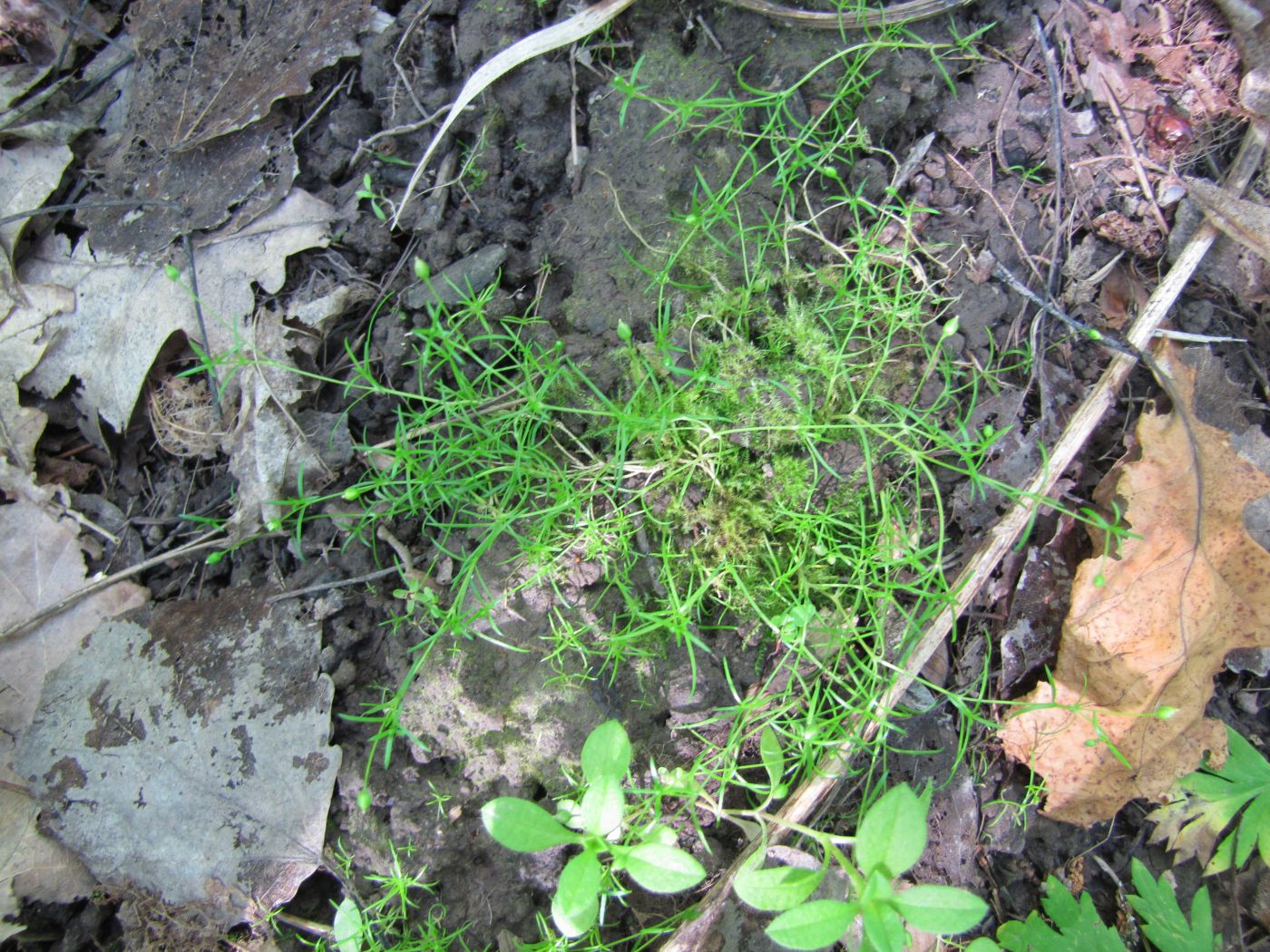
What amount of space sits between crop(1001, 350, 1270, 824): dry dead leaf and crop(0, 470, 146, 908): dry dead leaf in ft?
9.22

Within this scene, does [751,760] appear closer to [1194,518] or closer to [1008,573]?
[1008,573]

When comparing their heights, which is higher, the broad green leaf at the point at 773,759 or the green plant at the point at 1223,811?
the broad green leaf at the point at 773,759

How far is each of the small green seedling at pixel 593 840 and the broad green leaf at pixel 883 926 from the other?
372 mm

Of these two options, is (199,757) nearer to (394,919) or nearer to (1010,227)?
(394,919)

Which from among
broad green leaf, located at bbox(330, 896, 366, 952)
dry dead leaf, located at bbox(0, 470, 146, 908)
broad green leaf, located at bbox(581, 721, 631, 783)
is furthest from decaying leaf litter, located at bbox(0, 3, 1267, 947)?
broad green leaf, located at bbox(581, 721, 631, 783)

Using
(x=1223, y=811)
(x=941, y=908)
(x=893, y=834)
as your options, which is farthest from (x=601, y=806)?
(x=1223, y=811)

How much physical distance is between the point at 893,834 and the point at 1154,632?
109 centimetres

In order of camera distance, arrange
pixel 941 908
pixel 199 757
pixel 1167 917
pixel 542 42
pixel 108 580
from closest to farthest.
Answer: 1. pixel 941 908
2. pixel 1167 917
3. pixel 199 757
4. pixel 542 42
5. pixel 108 580

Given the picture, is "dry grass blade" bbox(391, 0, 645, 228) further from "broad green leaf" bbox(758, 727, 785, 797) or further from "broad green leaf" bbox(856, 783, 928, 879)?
"broad green leaf" bbox(856, 783, 928, 879)

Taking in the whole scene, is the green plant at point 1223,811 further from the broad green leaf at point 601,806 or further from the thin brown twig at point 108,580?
the thin brown twig at point 108,580

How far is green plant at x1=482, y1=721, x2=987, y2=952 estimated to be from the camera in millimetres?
1706

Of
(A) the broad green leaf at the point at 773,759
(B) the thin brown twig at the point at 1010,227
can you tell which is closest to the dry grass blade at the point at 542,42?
(B) the thin brown twig at the point at 1010,227

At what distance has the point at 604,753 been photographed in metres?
1.88

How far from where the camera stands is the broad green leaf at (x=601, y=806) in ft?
6.15
